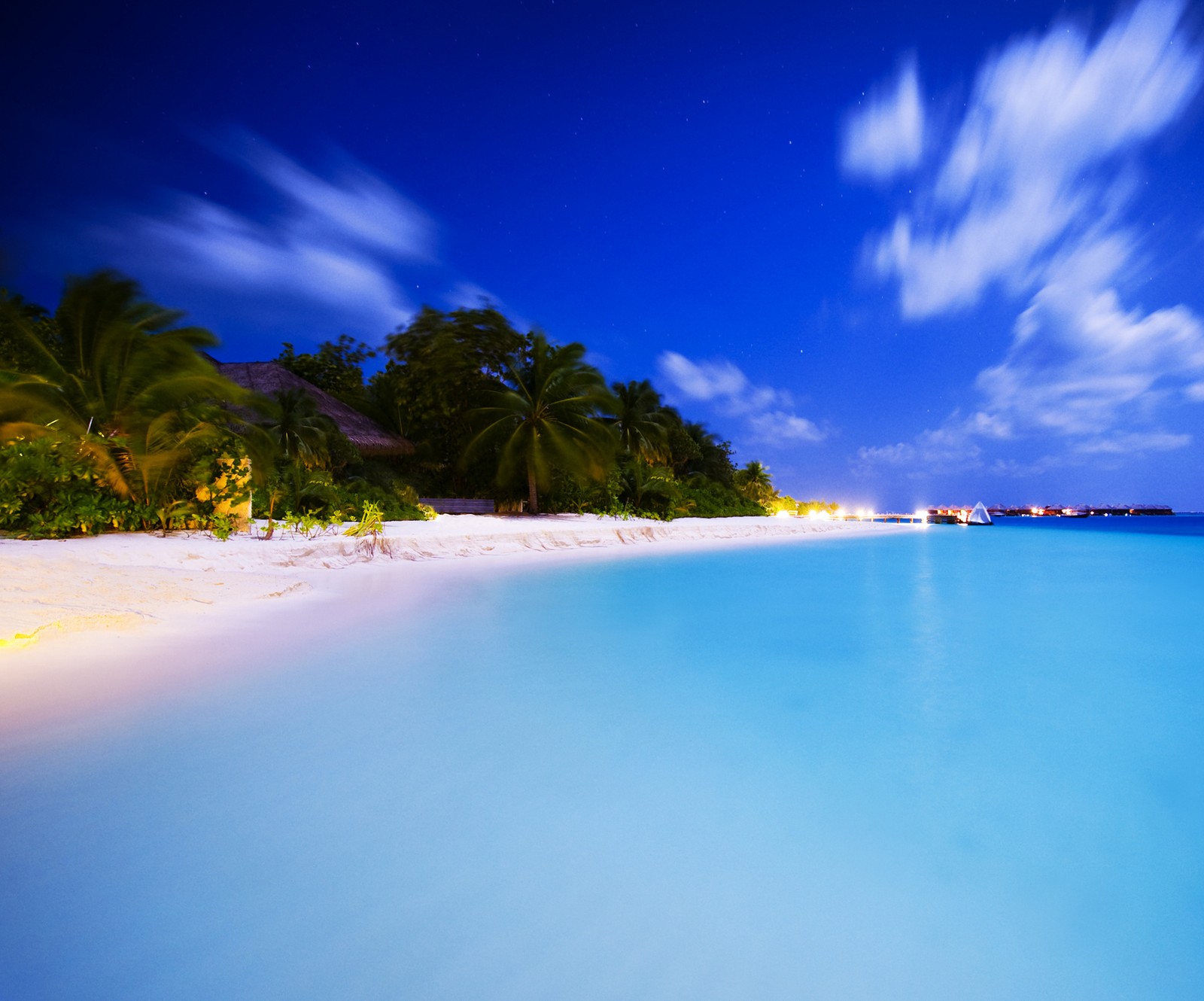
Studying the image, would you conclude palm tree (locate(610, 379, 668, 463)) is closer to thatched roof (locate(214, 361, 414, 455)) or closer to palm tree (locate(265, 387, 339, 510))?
thatched roof (locate(214, 361, 414, 455))

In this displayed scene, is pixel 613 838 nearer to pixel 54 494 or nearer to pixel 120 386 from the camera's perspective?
pixel 54 494

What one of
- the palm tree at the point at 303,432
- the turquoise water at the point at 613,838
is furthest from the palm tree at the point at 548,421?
the turquoise water at the point at 613,838

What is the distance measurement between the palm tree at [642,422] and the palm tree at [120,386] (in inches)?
542

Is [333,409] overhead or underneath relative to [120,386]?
overhead

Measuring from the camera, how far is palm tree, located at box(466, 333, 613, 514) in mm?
13820

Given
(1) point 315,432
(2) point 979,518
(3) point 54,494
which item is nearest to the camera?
(3) point 54,494

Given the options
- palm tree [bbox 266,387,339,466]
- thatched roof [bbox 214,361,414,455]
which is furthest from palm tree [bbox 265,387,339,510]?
thatched roof [bbox 214,361,414,455]

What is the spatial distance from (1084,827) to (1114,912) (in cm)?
48

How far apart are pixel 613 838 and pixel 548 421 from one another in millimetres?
12988

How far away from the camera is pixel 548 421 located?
46.5 ft

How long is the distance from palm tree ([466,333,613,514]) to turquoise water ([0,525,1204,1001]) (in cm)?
1056

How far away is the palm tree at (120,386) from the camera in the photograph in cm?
662

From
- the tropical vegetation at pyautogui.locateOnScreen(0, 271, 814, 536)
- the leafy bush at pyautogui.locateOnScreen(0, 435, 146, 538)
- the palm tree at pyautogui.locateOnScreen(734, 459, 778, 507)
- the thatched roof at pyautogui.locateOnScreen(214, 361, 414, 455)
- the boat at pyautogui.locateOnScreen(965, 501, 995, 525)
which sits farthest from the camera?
the boat at pyautogui.locateOnScreen(965, 501, 995, 525)

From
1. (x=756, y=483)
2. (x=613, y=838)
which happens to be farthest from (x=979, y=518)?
(x=613, y=838)
